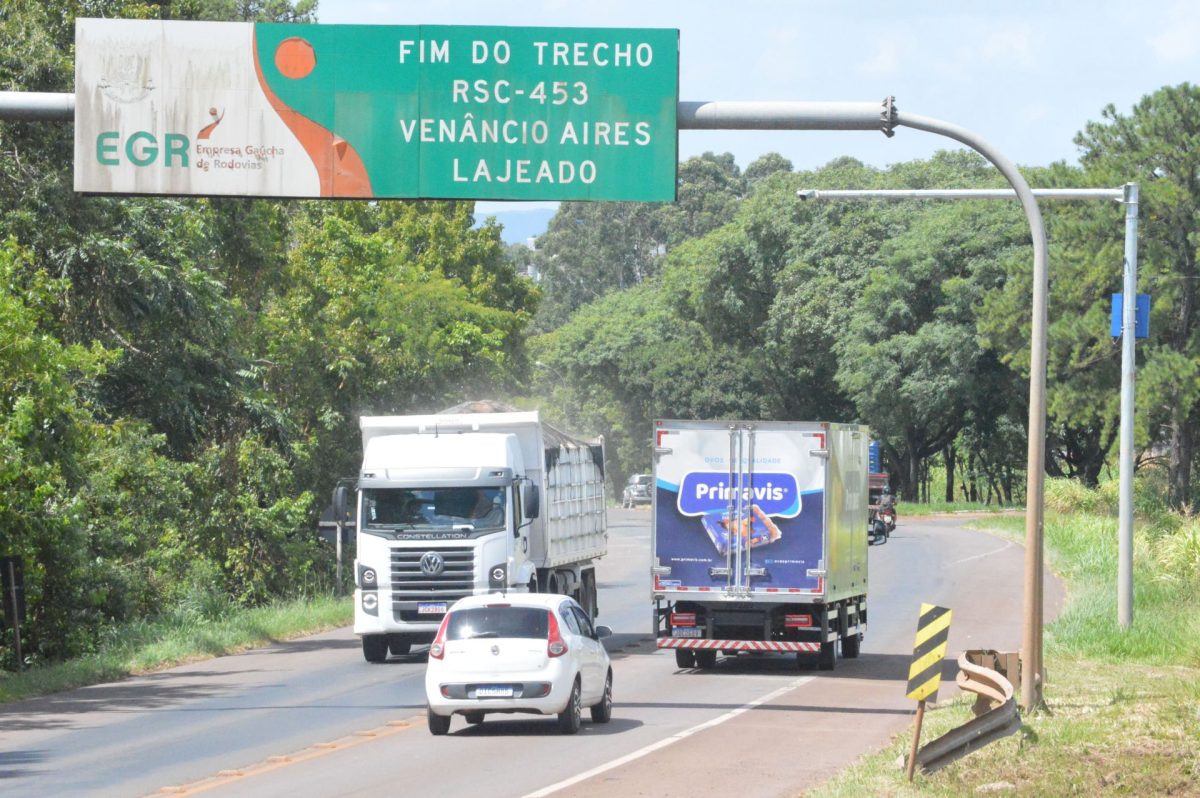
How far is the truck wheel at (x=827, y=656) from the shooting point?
24.2 m

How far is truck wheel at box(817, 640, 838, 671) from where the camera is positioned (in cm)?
2425

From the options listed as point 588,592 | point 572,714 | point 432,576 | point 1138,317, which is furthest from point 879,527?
point 572,714

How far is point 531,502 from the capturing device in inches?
1005

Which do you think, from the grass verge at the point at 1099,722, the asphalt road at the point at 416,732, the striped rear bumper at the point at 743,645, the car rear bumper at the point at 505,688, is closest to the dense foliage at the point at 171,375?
the asphalt road at the point at 416,732

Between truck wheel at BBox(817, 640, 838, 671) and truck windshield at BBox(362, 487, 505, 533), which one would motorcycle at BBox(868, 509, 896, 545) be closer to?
truck wheel at BBox(817, 640, 838, 671)

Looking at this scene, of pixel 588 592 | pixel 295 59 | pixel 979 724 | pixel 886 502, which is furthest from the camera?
pixel 886 502

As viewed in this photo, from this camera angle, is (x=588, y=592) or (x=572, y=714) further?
(x=588, y=592)

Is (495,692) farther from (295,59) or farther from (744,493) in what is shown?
(744,493)

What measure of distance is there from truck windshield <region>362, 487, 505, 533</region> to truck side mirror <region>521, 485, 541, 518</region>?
1.20 feet

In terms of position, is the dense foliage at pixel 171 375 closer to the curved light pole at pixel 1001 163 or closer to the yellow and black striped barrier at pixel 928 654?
the curved light pole at pixel 1001 163

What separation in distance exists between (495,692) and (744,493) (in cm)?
746

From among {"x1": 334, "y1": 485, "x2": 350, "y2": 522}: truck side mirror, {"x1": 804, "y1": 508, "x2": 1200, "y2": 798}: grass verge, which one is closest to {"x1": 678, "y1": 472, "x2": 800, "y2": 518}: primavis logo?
{"x1": 804, "y1": 508, "x2": 1200, "y2": 798}: grass verge

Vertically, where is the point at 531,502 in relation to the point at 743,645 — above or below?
above

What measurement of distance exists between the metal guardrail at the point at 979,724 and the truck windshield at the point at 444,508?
10191mm
